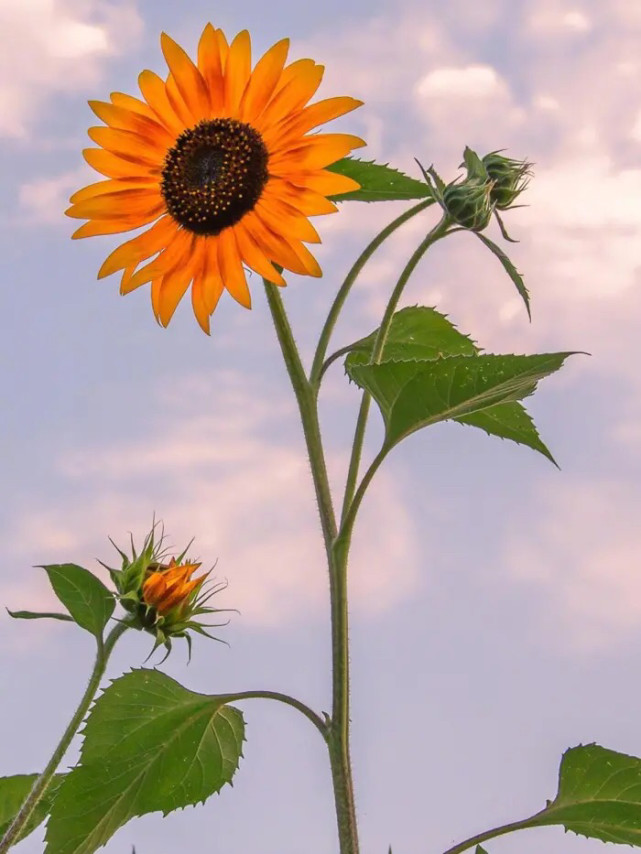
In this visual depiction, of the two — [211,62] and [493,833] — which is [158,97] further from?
[493,833]

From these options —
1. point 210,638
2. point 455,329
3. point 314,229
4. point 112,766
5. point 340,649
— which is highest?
point 455,329

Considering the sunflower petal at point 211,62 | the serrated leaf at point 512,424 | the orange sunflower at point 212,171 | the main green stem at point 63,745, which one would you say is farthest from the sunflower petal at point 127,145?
the main green stem at point 63,745

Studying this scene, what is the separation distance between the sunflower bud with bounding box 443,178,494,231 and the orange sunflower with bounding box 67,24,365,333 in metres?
0.14

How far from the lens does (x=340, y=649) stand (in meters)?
1.49

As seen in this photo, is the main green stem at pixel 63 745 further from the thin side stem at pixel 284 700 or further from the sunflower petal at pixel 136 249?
the sunflower petal at pixel 136 249

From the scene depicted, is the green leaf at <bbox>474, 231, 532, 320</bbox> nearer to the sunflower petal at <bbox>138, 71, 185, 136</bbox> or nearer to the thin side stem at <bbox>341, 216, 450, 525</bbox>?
the thin side stem at <bbox>341, 216, 450, 525</bbox>

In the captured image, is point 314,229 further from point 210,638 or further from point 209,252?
point 210,638

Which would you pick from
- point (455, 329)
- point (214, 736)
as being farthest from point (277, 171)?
point (214, 736)

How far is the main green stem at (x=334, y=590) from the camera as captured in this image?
148cm

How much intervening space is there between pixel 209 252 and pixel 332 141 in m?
0.20

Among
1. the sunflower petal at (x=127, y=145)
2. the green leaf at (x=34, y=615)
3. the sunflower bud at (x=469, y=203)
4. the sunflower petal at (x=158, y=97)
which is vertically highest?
the sunflower petal at (x=158, y=97)

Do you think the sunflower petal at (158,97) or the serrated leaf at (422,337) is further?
the serrated leaf at (422,337)

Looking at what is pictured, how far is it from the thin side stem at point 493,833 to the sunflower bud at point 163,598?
0.44 meters

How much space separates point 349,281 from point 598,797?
2.40 feet
